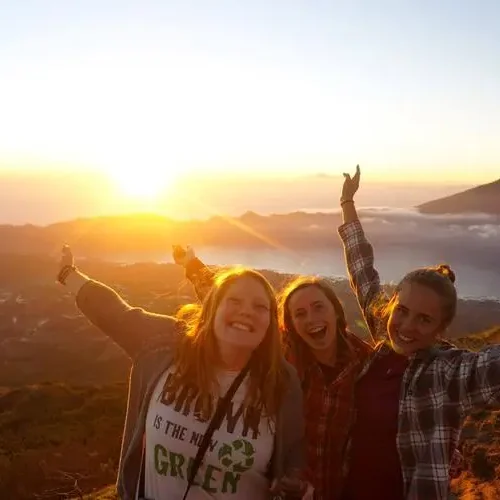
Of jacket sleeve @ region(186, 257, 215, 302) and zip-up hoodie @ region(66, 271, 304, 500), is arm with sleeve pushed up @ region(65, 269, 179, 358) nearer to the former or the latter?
zip-up hoodie @ region(66, 271, 304, 500)

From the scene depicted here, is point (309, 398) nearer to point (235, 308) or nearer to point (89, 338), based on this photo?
point (235, 308)

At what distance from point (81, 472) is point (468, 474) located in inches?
400

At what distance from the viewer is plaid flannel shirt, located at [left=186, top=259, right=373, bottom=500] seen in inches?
127

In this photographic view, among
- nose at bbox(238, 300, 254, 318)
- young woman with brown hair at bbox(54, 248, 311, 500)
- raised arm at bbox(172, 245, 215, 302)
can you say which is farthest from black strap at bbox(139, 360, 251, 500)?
raised arm at bbox(172, 245, 215, 302)

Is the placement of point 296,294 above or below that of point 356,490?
above

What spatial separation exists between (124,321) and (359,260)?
166 cm

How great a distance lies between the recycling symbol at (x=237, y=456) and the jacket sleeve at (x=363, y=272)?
114 centimetres

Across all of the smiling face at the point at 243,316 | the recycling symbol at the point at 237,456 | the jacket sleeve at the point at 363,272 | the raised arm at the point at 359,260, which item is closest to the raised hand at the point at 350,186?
the raised arm at the point at 359,260

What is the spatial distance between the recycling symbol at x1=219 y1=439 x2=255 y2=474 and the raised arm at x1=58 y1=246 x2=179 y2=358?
2.12ft

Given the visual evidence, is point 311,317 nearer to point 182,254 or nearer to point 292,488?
point 292,488

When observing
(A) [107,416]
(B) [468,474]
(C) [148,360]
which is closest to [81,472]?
(A) [107,416]

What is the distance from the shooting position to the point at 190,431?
116 inches

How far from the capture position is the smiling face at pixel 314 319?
3.43 metres

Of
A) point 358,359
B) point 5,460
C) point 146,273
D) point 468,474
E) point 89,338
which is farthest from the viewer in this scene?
point 146,273
